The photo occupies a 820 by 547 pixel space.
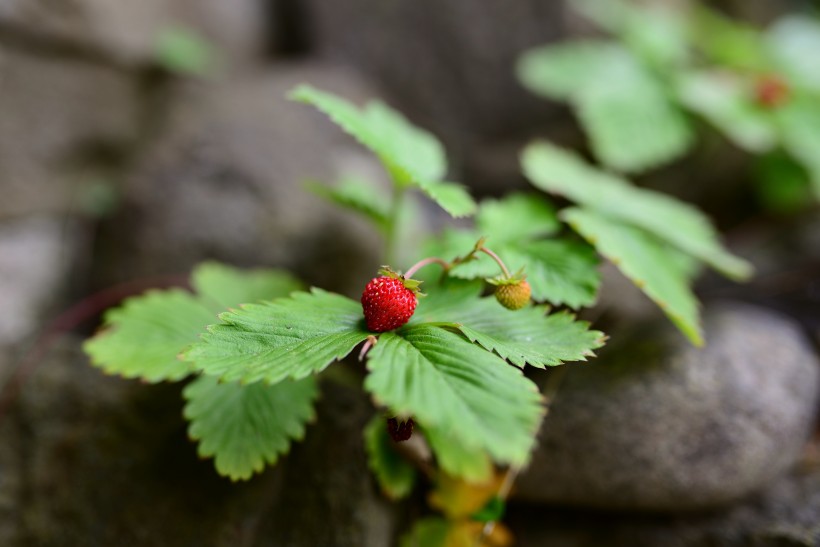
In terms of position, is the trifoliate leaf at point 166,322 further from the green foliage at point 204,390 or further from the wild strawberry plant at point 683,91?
the wild strawberry plant at point 683,91

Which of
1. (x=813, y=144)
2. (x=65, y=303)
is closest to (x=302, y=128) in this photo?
(x=65, y=303)

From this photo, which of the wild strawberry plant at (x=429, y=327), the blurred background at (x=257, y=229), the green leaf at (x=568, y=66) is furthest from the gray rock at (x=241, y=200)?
the green leaf at (x=568, y=66)

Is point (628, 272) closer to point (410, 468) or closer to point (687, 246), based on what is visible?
point (687, 246)

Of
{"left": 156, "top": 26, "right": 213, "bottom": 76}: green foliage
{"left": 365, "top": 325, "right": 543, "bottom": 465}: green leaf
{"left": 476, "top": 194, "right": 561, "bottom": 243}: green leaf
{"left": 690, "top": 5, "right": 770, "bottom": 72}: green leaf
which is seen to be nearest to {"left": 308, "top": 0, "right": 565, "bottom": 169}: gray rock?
{"left": 156, "top": 26, "right": 213, "bottom": 76}: green foliage

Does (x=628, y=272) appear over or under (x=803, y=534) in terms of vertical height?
over

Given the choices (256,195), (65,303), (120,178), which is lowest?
(65,303)

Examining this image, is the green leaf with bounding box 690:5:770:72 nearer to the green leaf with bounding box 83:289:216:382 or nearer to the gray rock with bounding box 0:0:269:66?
the gray rock with bounding box 0:0:269:66

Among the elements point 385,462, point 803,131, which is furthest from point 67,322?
point 803,131
